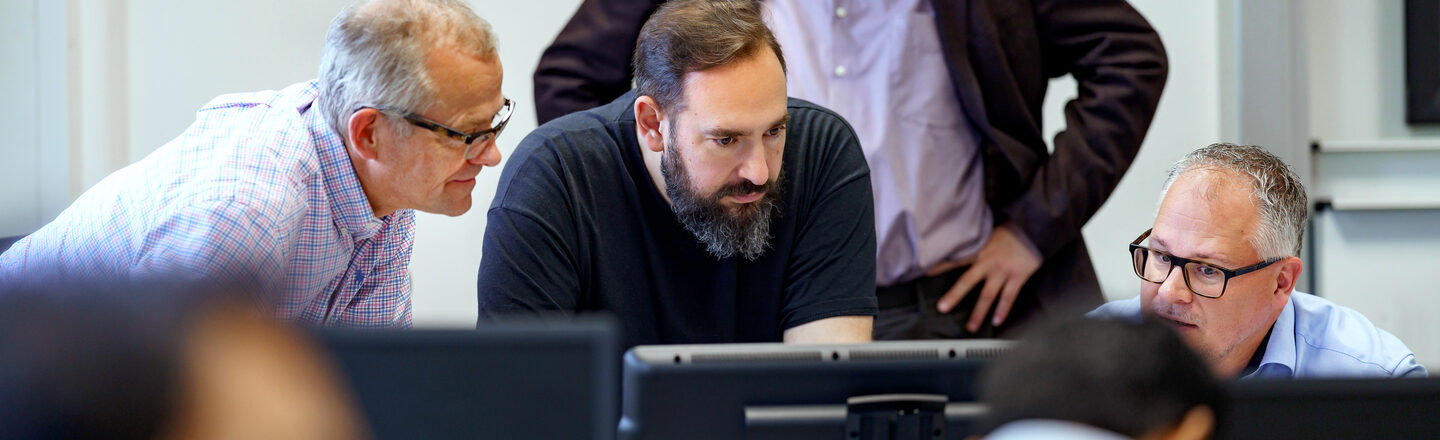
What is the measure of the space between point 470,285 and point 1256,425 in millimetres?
2389

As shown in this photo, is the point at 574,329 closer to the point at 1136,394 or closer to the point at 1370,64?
the point at 1136,394

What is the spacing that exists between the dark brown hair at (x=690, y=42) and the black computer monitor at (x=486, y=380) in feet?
3.38

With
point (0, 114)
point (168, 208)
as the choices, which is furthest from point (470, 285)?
point (168, 208)

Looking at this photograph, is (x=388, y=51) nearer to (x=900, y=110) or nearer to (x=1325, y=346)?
(x=900, y=110)

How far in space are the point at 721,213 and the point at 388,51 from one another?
0.53 meters

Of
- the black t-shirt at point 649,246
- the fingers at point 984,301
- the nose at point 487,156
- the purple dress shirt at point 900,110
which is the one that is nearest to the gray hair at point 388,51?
the nose at point 487,156

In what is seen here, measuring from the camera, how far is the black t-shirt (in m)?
1.80

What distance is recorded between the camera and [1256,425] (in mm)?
927

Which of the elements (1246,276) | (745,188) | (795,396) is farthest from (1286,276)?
(795,396)

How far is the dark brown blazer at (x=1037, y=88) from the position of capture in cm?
228

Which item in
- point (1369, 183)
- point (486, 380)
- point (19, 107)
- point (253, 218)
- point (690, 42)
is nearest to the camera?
point (486, 380)

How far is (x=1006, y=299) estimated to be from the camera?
2.32 m

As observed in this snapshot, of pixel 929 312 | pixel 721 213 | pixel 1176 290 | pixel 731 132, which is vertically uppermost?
pixel 731 132

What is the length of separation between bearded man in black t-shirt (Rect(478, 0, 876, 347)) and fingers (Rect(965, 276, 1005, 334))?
433 millimetres
